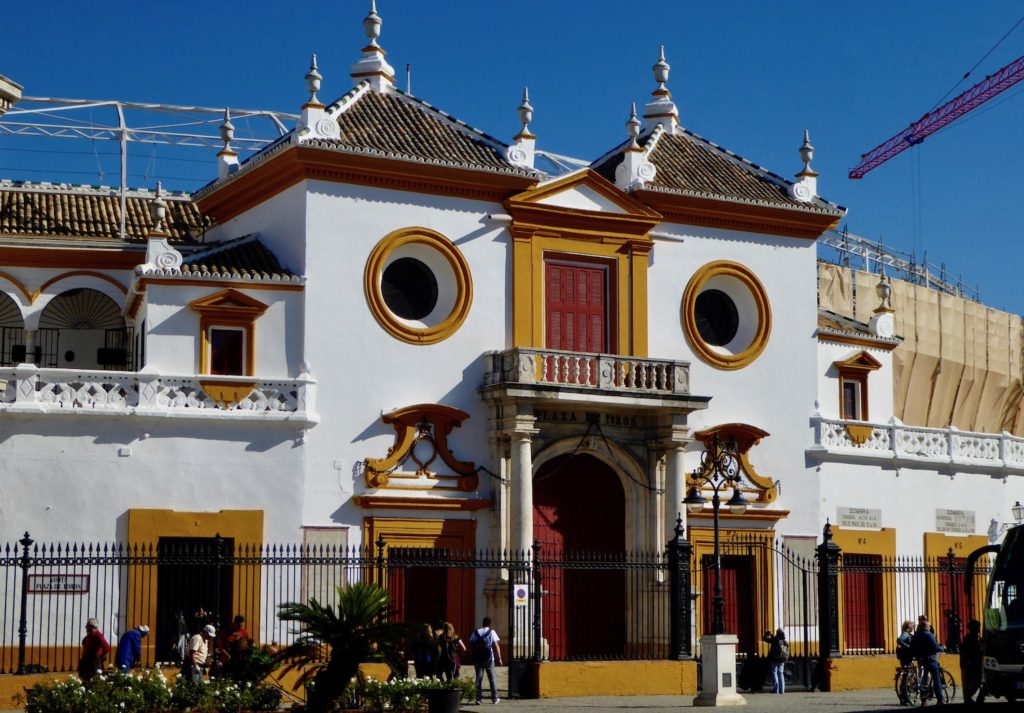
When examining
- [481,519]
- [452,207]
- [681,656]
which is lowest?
[681,656]

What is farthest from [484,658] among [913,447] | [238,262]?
[913,447]

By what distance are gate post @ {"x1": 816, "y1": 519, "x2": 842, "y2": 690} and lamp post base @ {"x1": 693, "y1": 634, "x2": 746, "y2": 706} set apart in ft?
12.9

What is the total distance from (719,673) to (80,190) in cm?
2195

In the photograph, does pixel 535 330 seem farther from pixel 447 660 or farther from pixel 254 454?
pixel 447 660

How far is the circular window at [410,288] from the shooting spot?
110 feet

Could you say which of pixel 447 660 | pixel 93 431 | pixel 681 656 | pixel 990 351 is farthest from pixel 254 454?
pixel 990 351

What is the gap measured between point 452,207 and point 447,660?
1013 cm

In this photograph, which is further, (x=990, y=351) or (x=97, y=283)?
(x=990, y=351)

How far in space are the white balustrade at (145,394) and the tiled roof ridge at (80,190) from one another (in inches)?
458

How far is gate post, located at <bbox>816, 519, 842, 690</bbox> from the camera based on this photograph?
30.8 meters

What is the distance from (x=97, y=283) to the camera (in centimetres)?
3775

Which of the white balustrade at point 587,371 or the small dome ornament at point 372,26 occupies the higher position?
the small dome ornament at point 372,26

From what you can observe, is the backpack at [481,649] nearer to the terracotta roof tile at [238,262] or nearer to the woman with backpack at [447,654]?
the woman with backpack at [447,654]

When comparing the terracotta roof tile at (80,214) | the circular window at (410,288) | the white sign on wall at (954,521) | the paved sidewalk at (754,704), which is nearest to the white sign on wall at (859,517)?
the white sign on wall at (954,521)
